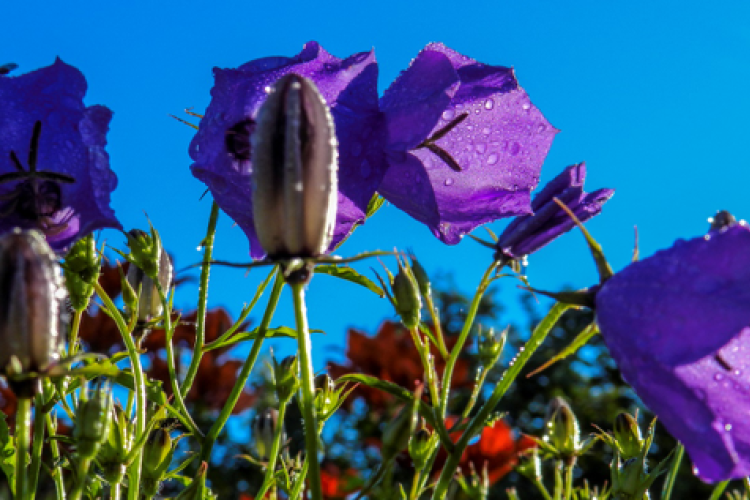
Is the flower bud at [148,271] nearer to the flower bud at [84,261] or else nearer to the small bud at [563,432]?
the flower bud at [84,261]

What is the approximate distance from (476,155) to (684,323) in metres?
0.27

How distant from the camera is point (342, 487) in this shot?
182 cm

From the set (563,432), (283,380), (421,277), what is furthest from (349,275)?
(563,432)

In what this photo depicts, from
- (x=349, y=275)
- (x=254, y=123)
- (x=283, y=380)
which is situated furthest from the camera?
(x=283, y=380)

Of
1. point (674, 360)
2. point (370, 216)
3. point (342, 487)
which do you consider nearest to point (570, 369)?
point (342, 487)

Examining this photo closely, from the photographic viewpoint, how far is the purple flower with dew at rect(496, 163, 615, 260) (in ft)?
2.36

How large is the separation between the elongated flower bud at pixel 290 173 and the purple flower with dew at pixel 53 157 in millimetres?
202

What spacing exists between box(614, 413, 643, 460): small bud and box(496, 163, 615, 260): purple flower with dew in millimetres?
268

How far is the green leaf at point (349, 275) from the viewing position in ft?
2.47

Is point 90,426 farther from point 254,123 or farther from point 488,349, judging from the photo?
point 488,349

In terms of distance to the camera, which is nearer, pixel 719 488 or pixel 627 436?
pixel 719 488

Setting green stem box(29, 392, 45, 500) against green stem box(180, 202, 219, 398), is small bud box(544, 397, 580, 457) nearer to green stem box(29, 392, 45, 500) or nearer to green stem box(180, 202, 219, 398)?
green stem box(180, 202, 219, 398)

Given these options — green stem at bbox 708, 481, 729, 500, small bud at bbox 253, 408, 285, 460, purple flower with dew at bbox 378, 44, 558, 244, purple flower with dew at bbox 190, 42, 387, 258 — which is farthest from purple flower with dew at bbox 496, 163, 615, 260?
small bud at bbox 253, 408, 285, 460

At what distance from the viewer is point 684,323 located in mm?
534
